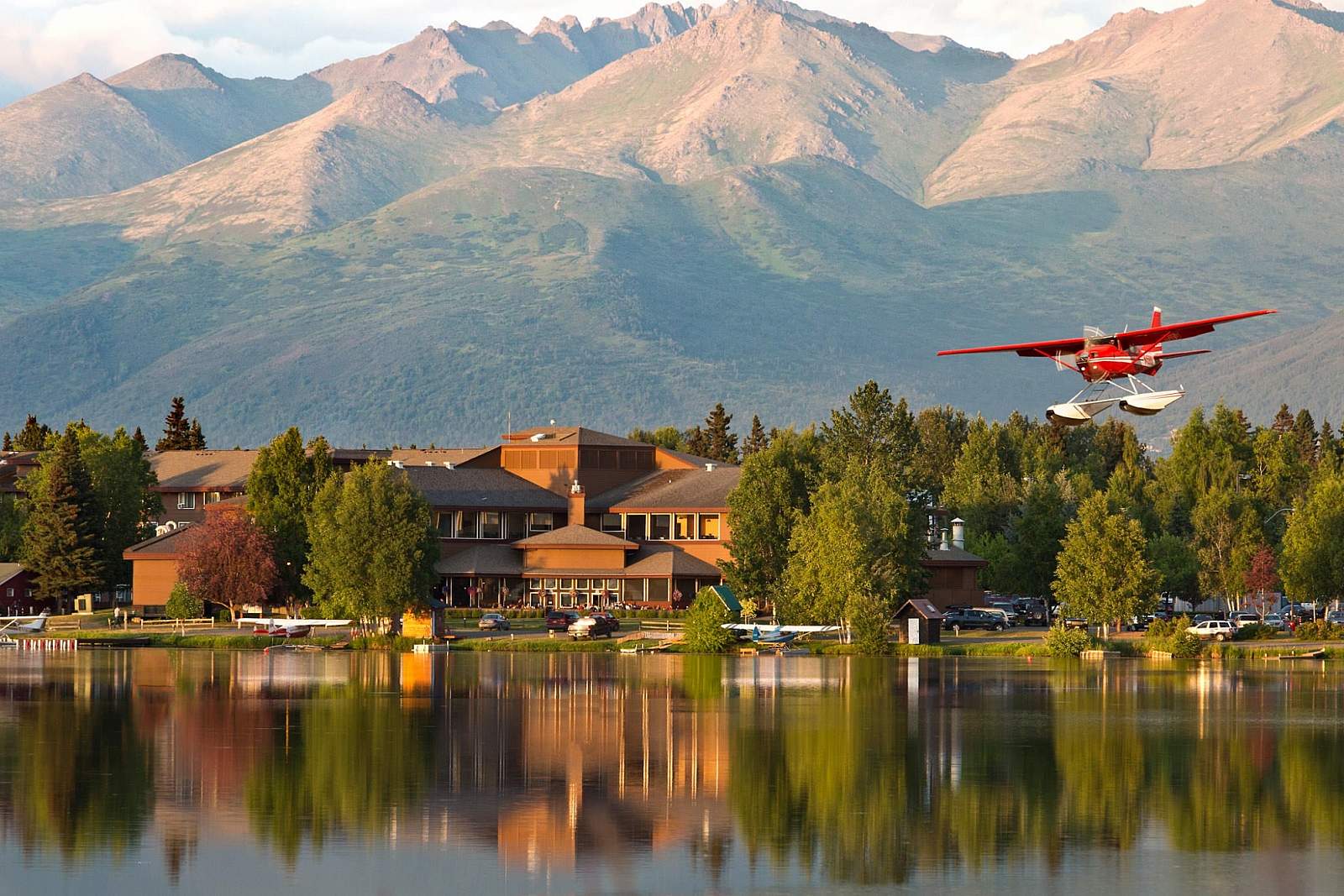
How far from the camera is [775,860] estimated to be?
35656 mm

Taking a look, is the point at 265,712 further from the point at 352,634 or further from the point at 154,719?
the point at 352,634

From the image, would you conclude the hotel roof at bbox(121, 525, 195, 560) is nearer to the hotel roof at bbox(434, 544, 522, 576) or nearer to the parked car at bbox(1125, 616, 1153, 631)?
the hotel roof at bbox(434, 544, 522, 576)

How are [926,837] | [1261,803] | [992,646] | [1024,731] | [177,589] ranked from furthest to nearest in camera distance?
[177,589], [992,646], [1024,731], [1261,803], [926,837]

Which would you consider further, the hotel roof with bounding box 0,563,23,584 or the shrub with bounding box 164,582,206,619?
the hotel roof with bounding box 0,563,23,584

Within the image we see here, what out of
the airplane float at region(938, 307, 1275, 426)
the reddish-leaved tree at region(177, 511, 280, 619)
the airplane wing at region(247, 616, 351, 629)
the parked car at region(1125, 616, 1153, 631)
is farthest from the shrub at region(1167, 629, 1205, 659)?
the reddish-leaved tree at region(177, 511, 280, 619)

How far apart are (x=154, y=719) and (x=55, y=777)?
12.9m

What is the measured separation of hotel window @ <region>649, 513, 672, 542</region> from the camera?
397 ft

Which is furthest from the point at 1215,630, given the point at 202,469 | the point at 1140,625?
the point at 202,469

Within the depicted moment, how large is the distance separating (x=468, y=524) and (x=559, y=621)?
1964 cm

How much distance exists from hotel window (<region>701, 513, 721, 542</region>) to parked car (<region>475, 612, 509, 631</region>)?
626 inches

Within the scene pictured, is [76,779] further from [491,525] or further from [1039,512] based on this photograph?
[491,525]

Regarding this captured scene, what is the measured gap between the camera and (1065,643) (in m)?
91.5

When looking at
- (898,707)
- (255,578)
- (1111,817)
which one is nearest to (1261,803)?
(1111,817)

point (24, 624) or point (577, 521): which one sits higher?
point (577, 521)
